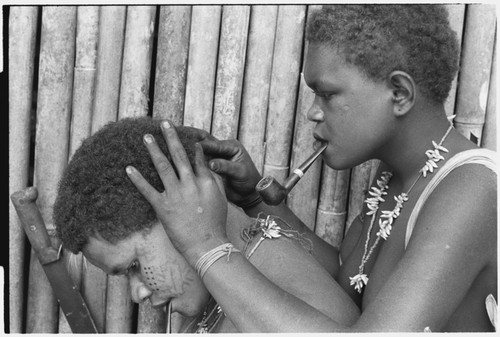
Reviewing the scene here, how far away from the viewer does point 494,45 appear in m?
1.99

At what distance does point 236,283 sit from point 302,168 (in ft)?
1.61

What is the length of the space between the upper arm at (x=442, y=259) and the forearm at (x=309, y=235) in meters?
0.56

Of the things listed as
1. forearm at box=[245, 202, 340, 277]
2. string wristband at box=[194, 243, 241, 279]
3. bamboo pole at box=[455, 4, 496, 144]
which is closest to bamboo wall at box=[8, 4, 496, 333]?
bamboo pole at box=[455, 4, 496, 144]

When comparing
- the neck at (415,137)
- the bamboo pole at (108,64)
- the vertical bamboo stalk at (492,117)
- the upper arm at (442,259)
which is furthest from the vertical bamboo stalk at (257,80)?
the upper arm at (442,259)

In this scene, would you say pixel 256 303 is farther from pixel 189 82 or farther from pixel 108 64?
pixel 108 64

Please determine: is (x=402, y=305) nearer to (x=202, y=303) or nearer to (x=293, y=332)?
(x=293, y=332)

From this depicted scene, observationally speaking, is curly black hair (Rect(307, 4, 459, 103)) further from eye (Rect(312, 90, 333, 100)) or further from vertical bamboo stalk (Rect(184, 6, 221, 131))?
vertical bamboo stalk (Rect(184, 6, 221, 131))

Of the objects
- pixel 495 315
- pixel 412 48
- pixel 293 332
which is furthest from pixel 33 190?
pixel 495 315

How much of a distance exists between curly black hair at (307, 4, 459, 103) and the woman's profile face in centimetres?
60

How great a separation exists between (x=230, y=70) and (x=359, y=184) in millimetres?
555

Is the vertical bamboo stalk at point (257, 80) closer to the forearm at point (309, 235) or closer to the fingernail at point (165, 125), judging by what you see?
the forearm at point (309, 235)

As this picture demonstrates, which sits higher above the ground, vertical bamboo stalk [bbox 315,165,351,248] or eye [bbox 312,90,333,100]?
eye [bbox 312,90,333,100]

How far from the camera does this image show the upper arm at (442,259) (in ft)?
4.49

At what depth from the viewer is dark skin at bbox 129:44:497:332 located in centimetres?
139
